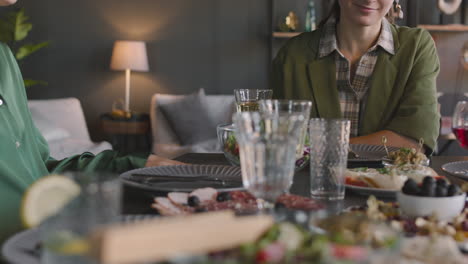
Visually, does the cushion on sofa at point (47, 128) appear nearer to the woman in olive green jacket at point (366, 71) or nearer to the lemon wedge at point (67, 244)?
the woman in olive green jacket at point (366, 71)

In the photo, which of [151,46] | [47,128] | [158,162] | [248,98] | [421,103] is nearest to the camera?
[158,162]

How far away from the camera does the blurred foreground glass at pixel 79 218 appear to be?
0.60m

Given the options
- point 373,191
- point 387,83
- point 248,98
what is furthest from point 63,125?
point 373,191

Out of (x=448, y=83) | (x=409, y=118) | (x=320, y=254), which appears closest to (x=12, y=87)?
(x=320, y=254)

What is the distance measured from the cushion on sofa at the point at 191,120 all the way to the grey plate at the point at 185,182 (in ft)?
13.1

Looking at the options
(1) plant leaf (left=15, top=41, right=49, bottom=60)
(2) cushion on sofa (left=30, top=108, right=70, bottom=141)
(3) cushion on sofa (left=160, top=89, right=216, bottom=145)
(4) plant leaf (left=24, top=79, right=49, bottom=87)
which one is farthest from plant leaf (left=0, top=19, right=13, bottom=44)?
(3) cushion on sofa (left=160, top=89, right=216, bottom=145)

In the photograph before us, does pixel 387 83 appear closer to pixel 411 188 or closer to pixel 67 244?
pixel 411 188

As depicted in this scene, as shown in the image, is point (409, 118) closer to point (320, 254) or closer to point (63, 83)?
point (320, 254)

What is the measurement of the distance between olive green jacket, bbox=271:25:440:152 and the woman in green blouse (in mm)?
1090

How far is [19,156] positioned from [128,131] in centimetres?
440

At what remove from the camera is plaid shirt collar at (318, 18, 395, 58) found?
8.12 ft

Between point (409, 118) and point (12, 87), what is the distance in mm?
1398

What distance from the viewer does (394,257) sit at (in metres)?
0.56

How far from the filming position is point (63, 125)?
18.0ft
